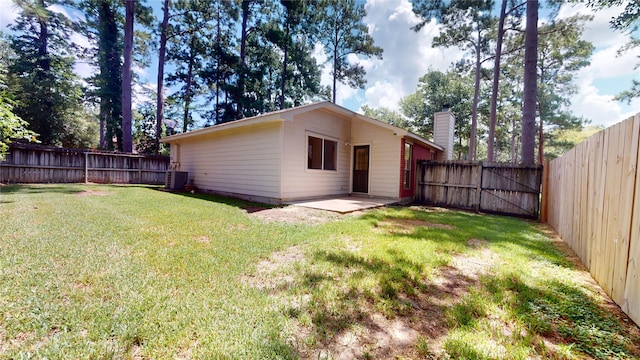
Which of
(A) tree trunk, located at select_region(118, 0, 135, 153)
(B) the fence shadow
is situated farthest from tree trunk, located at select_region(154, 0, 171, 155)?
(B) the fence shadow

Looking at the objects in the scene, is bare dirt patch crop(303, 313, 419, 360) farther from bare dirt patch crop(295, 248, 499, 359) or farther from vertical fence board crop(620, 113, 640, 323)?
vertical fence board crop(620, 113, 640, 323)

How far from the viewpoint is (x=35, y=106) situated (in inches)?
557

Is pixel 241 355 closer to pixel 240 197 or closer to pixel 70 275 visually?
pixel 70 275

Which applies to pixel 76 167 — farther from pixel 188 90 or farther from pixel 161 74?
pixel 188 90

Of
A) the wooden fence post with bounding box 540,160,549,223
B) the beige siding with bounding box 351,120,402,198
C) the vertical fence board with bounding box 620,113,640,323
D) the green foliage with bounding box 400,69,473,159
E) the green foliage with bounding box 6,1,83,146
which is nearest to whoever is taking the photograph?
the vertical fence board with bounding box 620,113,640,323

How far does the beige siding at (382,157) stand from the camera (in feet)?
27.9

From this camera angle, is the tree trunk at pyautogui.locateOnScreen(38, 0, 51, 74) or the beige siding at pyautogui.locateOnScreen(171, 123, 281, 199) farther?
the tree trunk at pyautogui.locateOnScreen(38, 0, 51, 74)

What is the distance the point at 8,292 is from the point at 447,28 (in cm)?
1933

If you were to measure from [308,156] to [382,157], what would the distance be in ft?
9.04

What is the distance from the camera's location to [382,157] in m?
8.84

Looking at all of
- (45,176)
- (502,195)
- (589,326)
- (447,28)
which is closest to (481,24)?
(447,28)

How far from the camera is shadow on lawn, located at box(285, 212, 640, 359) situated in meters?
1.62

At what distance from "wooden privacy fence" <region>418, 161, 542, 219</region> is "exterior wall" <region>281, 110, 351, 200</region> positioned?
2.98m

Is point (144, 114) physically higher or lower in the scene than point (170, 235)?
higher
